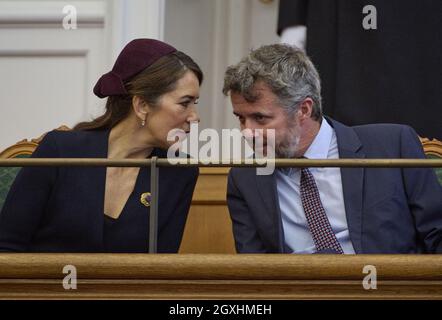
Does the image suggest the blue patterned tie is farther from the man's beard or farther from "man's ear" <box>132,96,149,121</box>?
"man's ear" <box>132,96,149,121</box>

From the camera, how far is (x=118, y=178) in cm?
300

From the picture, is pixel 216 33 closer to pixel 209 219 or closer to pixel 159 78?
pixel 209 219

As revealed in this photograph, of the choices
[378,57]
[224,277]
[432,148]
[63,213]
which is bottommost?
[224,277]

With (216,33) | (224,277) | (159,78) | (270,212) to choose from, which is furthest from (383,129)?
(216,33)

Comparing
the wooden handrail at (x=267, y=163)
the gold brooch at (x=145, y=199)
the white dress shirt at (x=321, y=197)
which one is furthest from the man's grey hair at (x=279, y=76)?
the wooden handrail at (x=267, y=163)

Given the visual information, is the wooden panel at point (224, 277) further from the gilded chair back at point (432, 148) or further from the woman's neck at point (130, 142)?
the gilded chair back at point (432, 148)

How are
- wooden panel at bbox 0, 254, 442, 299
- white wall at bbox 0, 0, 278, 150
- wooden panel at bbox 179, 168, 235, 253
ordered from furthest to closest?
white wall at bbox 0, 0, 278, 150
wooden panel at bbox 179, 168, 235, 253
wooden panel at bbox 0, 254, 442, 299

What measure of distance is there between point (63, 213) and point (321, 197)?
66 centimetres

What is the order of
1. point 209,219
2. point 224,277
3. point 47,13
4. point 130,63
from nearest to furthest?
point 224,277 → point 130,63 → point 209,219 → point 47,13

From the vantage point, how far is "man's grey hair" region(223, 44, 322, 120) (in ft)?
9.56

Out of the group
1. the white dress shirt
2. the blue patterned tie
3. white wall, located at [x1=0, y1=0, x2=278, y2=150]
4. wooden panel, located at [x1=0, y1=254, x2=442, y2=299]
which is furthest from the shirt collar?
white wall, located at [x1=0, y1=0, x2=278, y2=150]

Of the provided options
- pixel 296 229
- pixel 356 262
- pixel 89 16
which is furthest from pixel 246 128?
pixel 89 16

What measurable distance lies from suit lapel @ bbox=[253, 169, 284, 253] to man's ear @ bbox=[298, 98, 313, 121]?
0.71ft
